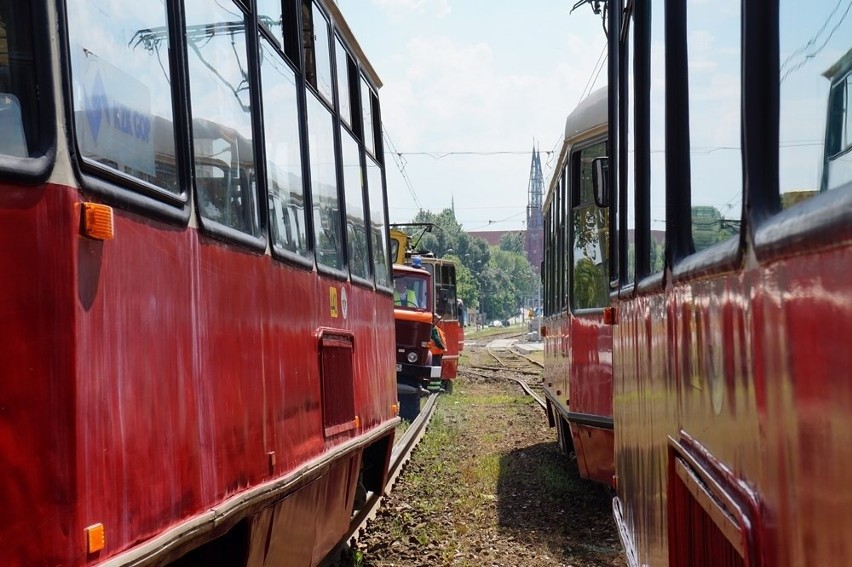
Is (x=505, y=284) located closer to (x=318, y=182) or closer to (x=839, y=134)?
(x=318, y=182)

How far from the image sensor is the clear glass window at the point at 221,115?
3.43 metres

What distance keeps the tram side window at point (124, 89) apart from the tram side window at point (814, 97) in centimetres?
162

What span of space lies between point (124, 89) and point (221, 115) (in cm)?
92


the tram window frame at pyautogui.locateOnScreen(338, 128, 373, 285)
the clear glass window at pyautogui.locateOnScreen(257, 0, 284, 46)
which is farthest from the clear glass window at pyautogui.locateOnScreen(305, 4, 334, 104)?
the clear glass window at pyautogui.locateOnScreen(257, 0, 284, 46)

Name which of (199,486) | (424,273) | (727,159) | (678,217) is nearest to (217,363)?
(199,486)

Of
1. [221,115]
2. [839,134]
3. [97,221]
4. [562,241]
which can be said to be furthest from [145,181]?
[562,241]

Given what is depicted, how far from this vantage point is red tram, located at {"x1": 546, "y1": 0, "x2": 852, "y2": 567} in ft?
4.30

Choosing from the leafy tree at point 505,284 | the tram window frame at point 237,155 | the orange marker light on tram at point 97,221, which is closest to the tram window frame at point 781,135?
the orange marker light on tram at point 97,221

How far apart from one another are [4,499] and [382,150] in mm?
6003

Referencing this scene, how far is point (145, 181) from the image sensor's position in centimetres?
288

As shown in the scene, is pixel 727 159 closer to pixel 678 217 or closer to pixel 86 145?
pixel 678 217

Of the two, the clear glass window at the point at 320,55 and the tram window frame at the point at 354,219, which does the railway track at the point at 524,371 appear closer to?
the tram window frame at the point at 354,219

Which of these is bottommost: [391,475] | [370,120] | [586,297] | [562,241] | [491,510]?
[491,510]

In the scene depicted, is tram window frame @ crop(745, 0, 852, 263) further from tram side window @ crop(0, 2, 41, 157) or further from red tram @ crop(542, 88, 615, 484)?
Result: red tram @ crop(542, 88, 615, 484)
